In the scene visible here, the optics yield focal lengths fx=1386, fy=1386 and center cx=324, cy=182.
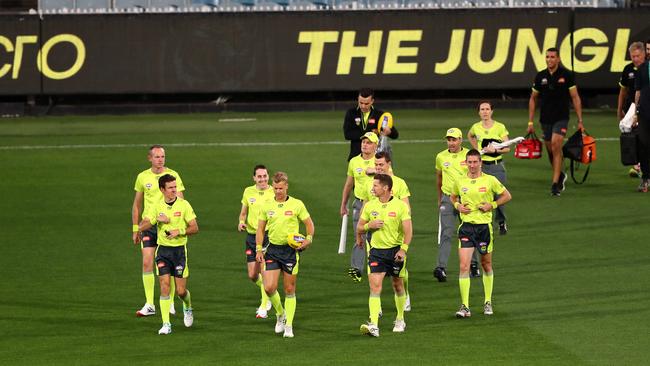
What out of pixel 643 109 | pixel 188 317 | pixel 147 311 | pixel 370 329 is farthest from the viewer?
pixel 643 109

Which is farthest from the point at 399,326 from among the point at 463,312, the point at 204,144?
the point at 204,144

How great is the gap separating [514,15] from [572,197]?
1427 cm

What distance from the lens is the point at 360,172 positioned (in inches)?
703

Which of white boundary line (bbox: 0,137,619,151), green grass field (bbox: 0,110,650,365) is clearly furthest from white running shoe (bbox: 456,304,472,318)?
white boundary line (bbox: 0,137,619,151)

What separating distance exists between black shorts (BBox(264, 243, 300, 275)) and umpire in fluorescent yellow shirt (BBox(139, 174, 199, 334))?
94cm

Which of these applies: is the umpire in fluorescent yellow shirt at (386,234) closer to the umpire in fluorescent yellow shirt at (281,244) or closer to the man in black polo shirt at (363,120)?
the umpire in fluorescent yellow shirt at (281,244)

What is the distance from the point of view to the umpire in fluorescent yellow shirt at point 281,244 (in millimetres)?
15062

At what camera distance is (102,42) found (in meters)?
37.8

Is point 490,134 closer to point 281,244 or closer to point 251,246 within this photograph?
point 251,246

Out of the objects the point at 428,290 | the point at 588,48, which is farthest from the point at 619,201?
the point at 588,48

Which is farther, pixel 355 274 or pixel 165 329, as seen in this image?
pixel 355 274

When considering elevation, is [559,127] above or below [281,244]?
above

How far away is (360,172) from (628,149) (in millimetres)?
5087

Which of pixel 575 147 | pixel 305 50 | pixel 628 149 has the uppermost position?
pixel 305 50
